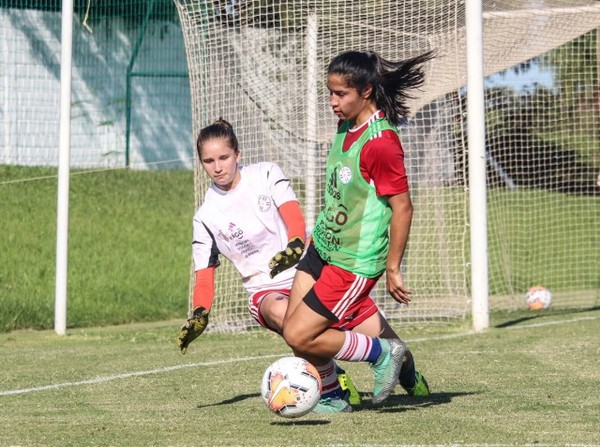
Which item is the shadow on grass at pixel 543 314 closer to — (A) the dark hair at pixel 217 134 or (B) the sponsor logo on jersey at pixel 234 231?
(B) the sponsor logo on jersey at pixel 234 231

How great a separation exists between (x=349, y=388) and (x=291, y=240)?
832 millimetres

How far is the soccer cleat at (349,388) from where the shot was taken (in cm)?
608

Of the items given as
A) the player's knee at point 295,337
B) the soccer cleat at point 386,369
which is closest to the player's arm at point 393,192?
the soccer cleat at point 386,369

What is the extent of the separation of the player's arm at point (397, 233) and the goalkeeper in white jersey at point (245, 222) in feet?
3.23

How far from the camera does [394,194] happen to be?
17.9 feet

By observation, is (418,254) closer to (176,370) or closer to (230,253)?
(176,370)

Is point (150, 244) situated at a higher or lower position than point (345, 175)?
lower

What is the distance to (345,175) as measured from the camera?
561cm

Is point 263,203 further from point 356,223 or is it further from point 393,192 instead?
point 393,192

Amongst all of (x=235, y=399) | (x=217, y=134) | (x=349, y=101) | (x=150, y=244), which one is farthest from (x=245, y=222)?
(x=150, y=244)

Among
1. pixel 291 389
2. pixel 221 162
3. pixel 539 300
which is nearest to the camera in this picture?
pixel 291 389

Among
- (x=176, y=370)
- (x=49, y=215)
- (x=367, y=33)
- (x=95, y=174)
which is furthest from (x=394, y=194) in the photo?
(x=95, y=174)

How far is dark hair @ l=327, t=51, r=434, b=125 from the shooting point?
5.66m

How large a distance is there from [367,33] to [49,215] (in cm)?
568
